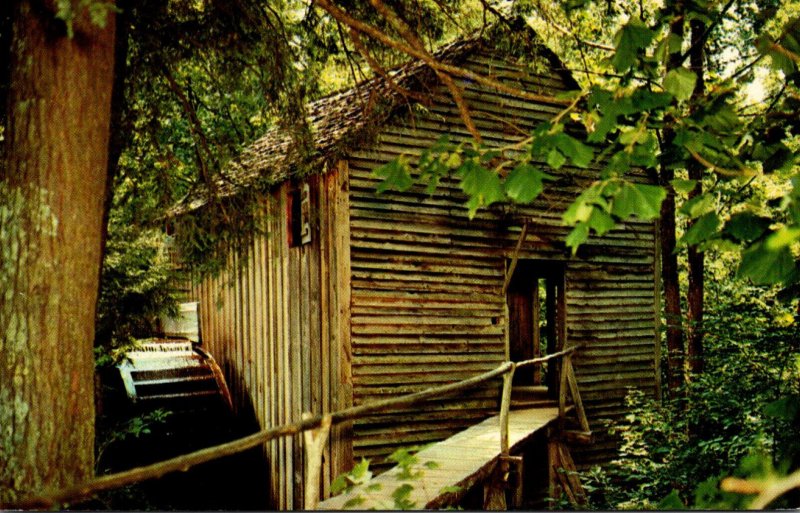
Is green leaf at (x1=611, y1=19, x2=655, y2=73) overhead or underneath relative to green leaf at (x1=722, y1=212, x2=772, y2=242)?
overhead

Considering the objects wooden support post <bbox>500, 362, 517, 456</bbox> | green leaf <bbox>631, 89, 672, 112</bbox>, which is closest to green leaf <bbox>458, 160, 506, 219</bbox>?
green leaf <bbox>631, 89, 672, 112</bbox>

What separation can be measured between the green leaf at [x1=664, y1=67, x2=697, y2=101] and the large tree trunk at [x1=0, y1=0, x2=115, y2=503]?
2.72m

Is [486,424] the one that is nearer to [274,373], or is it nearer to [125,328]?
[274,373]

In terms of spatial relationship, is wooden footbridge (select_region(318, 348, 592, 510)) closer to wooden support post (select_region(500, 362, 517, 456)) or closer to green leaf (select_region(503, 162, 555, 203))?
wooden support post (select_region(500, 362, 517, 456))

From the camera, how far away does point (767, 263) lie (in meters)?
2.39

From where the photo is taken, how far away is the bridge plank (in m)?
4.50

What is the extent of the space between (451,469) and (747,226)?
374 centimetres

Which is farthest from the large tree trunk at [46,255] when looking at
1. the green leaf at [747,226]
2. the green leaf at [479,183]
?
the green leaf at [747,226]

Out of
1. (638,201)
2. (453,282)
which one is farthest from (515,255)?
(638,201)

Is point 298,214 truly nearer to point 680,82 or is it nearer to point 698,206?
point 680,82

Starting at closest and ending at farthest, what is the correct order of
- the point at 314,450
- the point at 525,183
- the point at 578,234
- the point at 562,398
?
the point at 578,234
the point at 525,183
the point at 314,450
the point at 562,398

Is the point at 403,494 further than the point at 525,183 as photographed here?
Yes

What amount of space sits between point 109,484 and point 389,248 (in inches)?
243

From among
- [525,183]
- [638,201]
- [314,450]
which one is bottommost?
[314,450]
